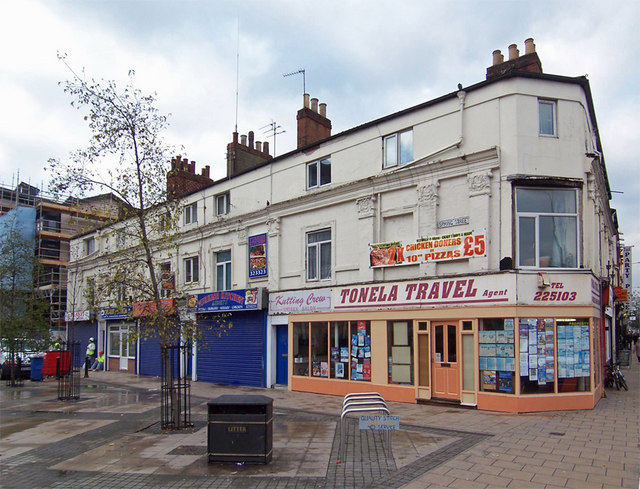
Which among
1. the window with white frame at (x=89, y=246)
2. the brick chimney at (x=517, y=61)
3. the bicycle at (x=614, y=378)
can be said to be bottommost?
the bicycle at (x=614, y=378)

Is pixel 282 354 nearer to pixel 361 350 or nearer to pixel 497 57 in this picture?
pixel 361 350

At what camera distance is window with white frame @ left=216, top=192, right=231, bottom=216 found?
2253cm

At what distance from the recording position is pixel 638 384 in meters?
18.6

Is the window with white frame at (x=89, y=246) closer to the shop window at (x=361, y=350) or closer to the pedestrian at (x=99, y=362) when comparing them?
the pedestrian at (x=99, y=362)

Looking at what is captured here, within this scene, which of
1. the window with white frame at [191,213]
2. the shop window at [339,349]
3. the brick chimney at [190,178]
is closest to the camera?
the shop window at [339,349]

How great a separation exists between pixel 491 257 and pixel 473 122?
12.4 ft

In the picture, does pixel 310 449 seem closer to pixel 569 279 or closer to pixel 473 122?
pixel 569 279

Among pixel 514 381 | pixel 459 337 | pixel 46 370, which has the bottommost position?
pixel 46 370

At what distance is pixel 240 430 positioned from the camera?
832 cm

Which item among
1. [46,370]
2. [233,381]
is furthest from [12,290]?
[233,381]

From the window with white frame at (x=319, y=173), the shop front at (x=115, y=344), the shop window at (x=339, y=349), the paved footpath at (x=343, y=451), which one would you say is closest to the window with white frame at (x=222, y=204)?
the window with white frame at (x=319, y=173)

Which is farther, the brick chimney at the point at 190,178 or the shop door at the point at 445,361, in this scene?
the brick chimney at the point at 190,178

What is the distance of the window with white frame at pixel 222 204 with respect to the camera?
73.9ft

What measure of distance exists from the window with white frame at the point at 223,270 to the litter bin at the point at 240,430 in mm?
13928
